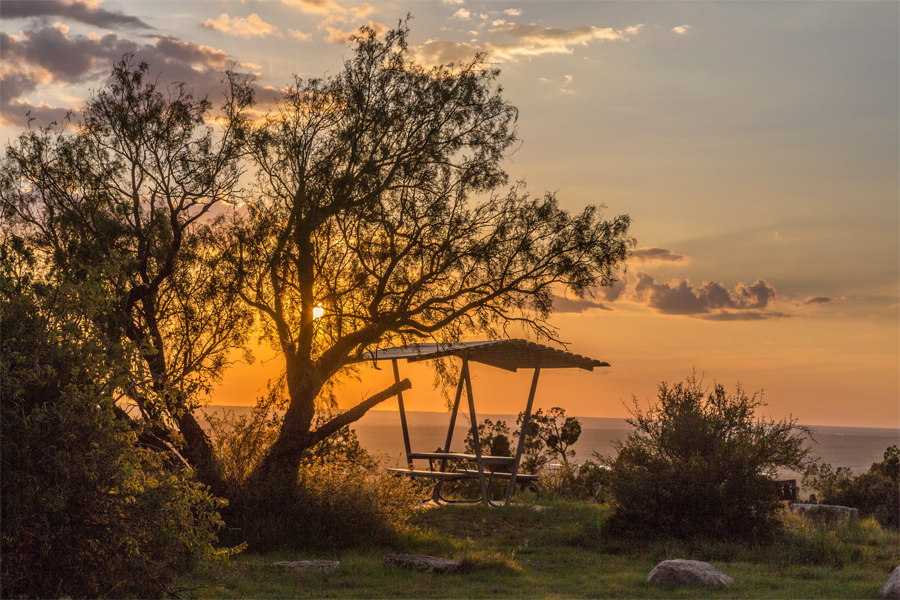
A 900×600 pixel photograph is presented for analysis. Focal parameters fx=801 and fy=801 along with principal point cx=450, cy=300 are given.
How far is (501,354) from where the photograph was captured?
16.4m

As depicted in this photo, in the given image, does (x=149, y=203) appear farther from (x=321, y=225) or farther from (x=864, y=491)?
(x=864, y=491)

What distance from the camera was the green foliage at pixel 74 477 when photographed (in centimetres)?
556

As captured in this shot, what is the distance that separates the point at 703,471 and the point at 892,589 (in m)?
4.25

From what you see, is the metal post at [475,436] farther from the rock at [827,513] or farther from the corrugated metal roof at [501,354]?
the rock at [827,513]

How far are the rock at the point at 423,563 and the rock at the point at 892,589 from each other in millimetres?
4915

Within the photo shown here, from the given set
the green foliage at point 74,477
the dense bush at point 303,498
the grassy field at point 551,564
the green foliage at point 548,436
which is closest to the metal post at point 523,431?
the grassy field at point 551,564

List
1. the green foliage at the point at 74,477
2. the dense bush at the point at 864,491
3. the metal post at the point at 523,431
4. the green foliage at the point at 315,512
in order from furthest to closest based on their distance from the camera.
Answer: the dense bush at the point at 864,491 → the metal post at the point at 523,431 → the green foliage at the point at 315,512 → the green foliage at the point at 74,477

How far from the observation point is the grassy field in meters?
9.14

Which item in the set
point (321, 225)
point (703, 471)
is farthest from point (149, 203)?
point (703, 471)

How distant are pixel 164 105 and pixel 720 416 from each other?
37.2 ft

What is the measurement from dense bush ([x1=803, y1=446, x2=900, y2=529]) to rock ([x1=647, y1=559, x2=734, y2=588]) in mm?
8843

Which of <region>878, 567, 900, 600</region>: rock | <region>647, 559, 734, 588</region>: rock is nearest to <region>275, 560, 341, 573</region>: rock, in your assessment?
<region>647, 559, 734, 588</region>: rock

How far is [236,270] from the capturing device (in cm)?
1451

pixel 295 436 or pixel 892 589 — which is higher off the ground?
pixel 295 436
